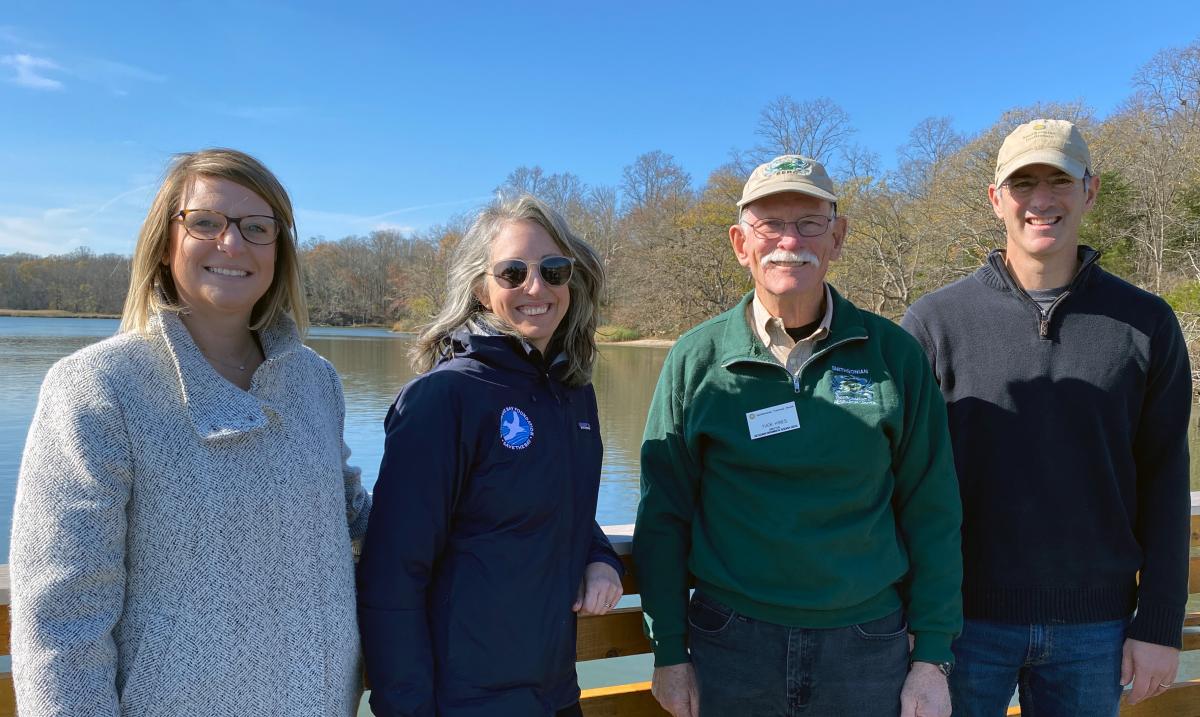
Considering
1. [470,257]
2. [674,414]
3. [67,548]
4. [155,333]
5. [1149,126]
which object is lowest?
[67,548]

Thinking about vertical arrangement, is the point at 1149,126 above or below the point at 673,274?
above

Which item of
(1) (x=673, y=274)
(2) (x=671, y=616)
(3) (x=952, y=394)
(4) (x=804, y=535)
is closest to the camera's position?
(4) (x=804, y=535)

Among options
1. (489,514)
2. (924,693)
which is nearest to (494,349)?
(489,514)

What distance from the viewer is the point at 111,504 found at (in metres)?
1.26

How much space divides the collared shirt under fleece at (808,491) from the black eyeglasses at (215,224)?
1101 millimetres

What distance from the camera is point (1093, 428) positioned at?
2098 millimetres

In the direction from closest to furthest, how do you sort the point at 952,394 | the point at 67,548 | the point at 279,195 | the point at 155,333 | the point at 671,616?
1. the point at 67,548
2. the point at 155,333
3. the point at 279,195
4. the point at 671,616
5. the point at 952,394

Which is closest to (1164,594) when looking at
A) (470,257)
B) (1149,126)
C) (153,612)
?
(470,257)

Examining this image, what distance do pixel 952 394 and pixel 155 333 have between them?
2.03m

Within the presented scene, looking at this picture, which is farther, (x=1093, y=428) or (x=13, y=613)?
(x=1093, y=428)

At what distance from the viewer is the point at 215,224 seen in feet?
4.91

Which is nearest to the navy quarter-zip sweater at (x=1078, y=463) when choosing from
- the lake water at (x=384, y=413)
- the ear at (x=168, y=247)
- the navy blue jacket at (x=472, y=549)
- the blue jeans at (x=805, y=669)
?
the blue jeans at (x=805, y=669)

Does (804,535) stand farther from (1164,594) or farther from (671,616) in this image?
(1164,594)

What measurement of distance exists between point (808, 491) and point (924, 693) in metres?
0.58
